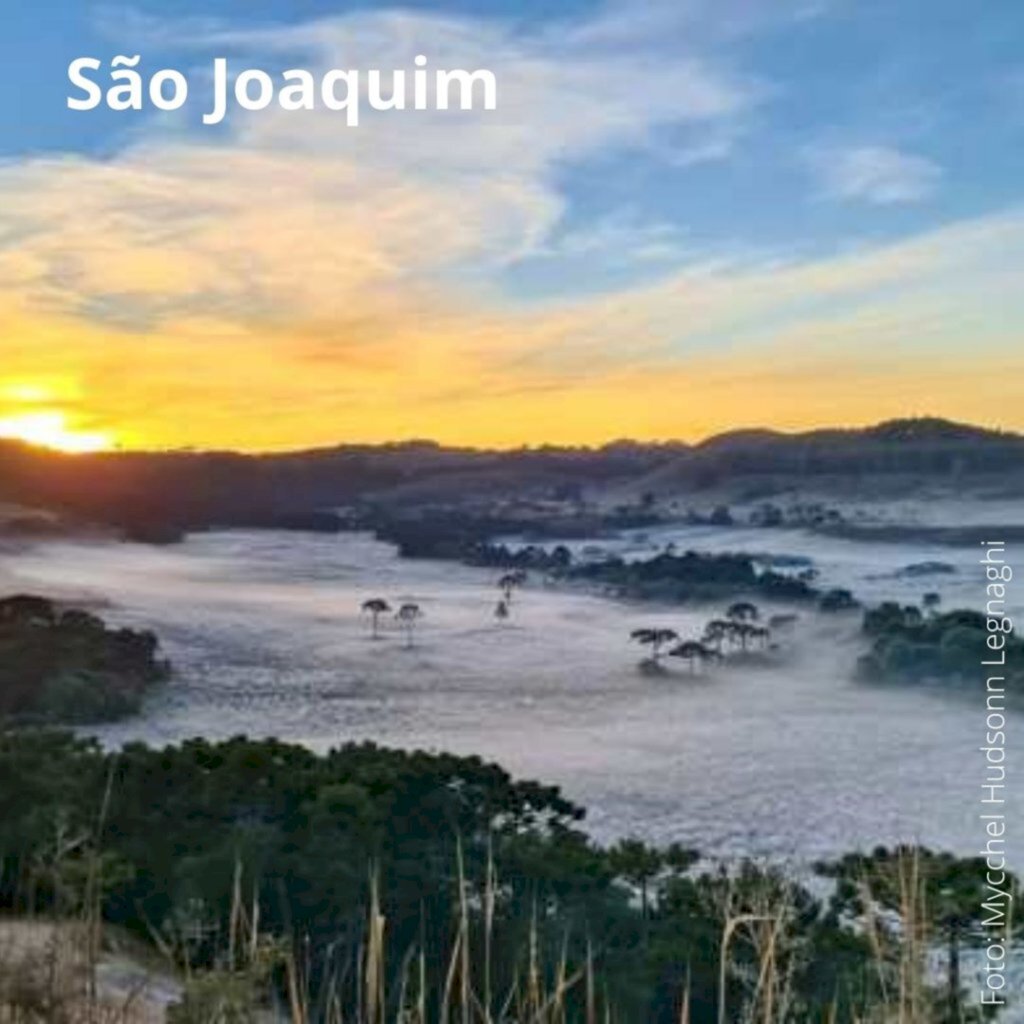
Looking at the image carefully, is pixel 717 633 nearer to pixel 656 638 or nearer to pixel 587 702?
pixel 656 638

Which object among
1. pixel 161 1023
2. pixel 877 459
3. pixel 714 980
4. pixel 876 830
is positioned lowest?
pixel 876 830

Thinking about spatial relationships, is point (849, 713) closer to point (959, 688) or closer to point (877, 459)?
point (959, 688)

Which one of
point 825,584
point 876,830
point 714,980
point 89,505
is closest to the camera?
point 714,980

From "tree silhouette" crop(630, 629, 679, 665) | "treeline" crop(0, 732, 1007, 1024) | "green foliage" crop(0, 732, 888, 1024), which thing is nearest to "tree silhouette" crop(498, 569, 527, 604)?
"tree silhouette" crop(630, 629, 679, 665)

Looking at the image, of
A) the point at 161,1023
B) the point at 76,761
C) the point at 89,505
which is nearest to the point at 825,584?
the point at 89,505

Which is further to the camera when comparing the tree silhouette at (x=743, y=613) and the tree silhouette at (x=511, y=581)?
the tree silhouette at (x=511, y=581)

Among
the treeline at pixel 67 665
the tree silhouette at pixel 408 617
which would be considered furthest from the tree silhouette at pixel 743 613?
the treeline at pixel 67 665

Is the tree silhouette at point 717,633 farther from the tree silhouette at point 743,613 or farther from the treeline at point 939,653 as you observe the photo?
the treeline at point 939,653
